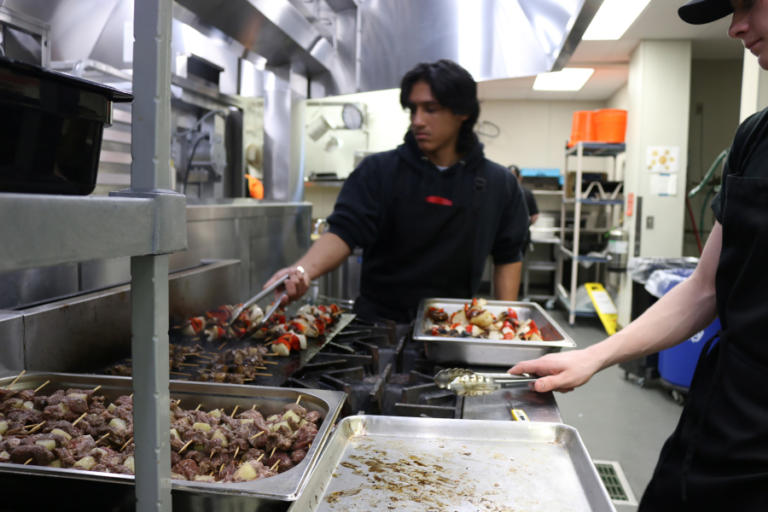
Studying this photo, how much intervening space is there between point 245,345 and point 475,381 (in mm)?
809

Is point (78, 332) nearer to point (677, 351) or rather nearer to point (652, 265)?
point (677, 351)

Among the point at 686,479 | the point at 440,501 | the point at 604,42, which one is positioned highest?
the point at 604,42

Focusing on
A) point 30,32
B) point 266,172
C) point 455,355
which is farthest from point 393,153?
point 30,32

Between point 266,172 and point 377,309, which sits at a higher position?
point 266,172

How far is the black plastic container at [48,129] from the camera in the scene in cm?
47

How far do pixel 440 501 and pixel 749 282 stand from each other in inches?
30.8

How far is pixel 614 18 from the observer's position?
5746mm

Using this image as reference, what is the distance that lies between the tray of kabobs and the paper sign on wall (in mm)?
5576

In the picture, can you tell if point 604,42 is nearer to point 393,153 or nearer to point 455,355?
point 393,153

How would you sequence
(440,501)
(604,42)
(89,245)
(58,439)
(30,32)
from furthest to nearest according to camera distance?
(604,42)
(30,32)
(58,439)
(440,501)
(89,245)

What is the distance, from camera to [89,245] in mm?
441

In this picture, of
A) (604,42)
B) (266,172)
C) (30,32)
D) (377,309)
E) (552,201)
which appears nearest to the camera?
(377,309)

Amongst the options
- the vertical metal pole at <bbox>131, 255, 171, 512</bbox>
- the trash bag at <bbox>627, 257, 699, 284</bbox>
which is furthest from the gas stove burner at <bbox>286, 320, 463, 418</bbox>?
Answer: the trash bag at <bbox>627, 257, 699, 284</bbox>

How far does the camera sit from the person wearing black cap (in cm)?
112
